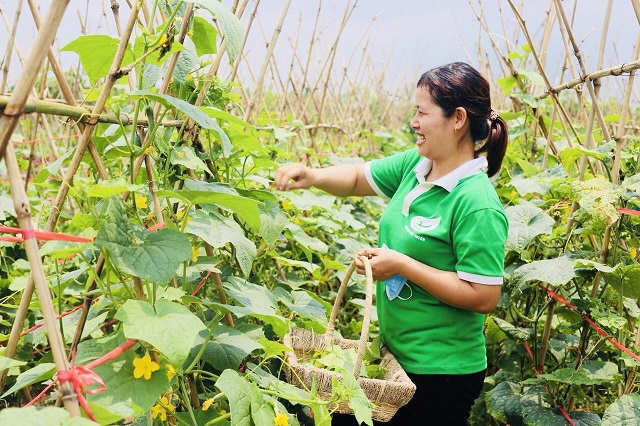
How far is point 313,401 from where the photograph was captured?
3.94 feet

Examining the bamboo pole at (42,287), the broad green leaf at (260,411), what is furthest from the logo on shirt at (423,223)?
the bamboo pole at (42,287)

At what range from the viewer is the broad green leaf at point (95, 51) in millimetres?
1070

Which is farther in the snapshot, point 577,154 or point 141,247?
point 577,154

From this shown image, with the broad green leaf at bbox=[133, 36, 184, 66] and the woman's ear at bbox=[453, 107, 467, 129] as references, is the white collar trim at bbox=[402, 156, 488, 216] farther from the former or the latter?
the broad green leaf at bbox=[133, 36, 184, 66]

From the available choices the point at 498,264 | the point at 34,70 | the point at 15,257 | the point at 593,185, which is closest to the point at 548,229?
the point at 593,185

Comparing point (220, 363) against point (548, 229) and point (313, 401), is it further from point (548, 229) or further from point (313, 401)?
point (548, 229)

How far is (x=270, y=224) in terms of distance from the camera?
4.91ft

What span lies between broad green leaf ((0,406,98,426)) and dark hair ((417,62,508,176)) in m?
1.15

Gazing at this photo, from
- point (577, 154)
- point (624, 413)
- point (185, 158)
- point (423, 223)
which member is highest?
point (185, 158)

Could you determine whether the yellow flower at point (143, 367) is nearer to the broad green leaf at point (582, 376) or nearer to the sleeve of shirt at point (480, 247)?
the sleeve of shirt at point (480, 247)

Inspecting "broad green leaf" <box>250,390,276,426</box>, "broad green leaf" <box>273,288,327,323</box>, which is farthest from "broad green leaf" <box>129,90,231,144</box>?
"broad green leaf" <box>273,288,327,323</box>

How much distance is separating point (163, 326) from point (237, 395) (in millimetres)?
255

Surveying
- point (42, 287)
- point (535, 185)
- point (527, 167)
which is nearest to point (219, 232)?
point (42, 287)

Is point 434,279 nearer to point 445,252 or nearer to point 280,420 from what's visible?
point 445,252
